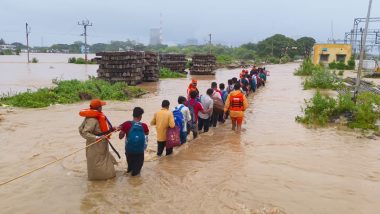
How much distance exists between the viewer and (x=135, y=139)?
6.57 meters

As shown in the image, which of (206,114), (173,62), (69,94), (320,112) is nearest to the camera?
(206,114)

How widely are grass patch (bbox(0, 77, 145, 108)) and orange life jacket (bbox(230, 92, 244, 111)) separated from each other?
26.6 ft

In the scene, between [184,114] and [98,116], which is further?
[184,114]

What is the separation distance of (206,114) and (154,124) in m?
2.58

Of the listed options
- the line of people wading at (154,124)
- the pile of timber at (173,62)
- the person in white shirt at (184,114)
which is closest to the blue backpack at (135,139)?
the line of people wading at (154,124)

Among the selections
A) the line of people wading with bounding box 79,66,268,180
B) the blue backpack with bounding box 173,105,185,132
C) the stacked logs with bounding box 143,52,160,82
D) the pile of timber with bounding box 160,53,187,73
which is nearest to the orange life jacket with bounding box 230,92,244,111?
the line of people wading with bounding box 79,66,268,180

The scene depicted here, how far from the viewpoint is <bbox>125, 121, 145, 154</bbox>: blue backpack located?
656cm

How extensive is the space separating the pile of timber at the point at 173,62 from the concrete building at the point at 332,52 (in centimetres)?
2064

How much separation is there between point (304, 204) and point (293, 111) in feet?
31.7

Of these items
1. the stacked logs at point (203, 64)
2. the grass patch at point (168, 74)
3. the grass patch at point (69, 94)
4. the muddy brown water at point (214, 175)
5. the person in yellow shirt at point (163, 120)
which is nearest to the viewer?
the muddy brown water at point (214, 175)

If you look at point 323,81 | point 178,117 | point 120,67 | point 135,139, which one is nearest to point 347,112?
point 178,117

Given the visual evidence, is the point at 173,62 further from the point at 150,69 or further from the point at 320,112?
the point at 320,112

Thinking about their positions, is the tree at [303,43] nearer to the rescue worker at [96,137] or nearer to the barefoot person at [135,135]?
the barefoot person at [135,135]

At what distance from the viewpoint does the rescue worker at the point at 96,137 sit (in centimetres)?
623
